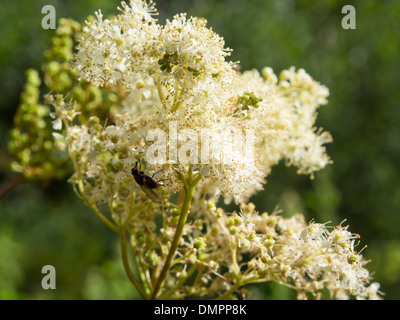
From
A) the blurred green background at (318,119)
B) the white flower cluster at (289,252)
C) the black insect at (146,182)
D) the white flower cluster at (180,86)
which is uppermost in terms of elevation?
the blurred green background at (318,119)

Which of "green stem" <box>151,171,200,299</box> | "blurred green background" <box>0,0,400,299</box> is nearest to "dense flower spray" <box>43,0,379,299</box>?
"green stem" <box>151,171,200,299</box>

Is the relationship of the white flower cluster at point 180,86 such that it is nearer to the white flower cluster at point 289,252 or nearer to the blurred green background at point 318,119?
the white flower cluster at point 289,252

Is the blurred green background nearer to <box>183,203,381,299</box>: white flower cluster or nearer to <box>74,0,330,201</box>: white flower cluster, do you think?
<box>183,203,381,299</box>: white flower cluster

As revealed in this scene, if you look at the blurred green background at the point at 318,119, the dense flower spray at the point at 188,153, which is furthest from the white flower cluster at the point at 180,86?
the blurred green background at the point at 318,119

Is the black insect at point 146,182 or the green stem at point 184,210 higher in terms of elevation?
the black insect at point 146,182

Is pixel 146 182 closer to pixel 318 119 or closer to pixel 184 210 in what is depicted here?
pixel 184 210

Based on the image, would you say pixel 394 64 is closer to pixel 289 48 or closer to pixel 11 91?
pixel 289 48
